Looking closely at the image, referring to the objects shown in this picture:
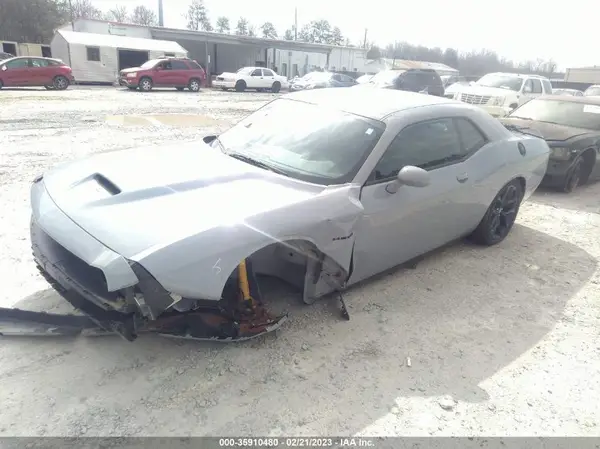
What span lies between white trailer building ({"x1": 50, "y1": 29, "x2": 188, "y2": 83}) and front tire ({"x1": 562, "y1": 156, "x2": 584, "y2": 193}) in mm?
25475

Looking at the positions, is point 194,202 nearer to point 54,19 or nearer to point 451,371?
point 451,371

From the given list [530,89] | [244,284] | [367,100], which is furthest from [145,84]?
[244,284]

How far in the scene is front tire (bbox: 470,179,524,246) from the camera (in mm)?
4465

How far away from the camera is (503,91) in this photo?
14.0 metres

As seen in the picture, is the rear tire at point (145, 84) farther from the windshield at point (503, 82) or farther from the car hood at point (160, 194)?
the car hood at point (160, 194)

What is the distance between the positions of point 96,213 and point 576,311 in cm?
361

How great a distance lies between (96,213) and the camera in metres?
2.45

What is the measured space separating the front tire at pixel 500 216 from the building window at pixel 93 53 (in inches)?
1044

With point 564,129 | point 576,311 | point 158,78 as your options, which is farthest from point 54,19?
point 576,311

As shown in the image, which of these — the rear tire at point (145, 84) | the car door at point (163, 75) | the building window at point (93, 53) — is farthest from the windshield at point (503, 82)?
the building window at point (93, 53)

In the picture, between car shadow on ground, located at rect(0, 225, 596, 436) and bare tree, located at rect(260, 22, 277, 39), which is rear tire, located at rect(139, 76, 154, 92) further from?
bare tree, located at rect(260, 22, 277, 39)

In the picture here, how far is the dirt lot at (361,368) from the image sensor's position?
89.9 inches

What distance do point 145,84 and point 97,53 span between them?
627 cm

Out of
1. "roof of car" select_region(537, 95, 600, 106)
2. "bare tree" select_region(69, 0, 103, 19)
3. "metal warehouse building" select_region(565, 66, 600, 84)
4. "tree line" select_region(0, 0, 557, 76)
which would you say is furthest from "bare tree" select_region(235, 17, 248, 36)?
"roof of car" select_region(537, 95, 600, 106)
